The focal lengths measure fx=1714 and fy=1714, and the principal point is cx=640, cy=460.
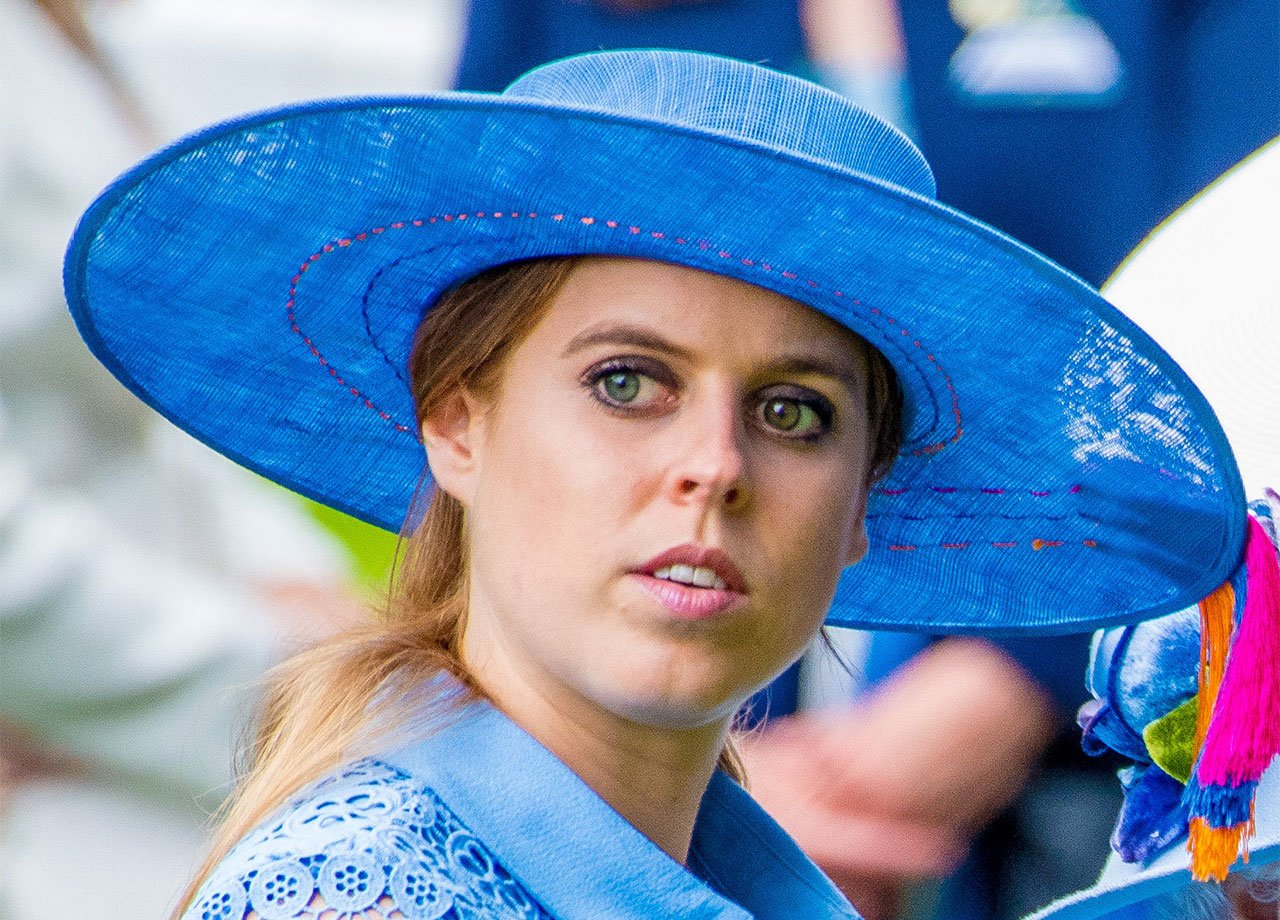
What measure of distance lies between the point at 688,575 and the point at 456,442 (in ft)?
0.99

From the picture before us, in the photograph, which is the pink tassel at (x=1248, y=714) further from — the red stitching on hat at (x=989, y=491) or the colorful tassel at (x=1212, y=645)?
the red stitching on hat at (x=989, y=491)

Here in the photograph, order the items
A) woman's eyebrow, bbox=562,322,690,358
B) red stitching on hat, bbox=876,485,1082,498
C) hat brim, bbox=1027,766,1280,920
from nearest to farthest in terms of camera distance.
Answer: woman's eyebrow, bbox=562,322,690,358 → hat brim, bbox=1027,766,1280,920 → red stitching on hat, bbox=876,485,1082,498

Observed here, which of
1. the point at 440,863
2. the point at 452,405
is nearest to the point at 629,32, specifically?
the point at 452,405

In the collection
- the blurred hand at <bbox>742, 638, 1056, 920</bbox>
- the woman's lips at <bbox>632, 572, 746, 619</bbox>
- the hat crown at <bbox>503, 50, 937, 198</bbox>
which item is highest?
the hat crown at <bbox>503, 50, 937, 198</bbox>

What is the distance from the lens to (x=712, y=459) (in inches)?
48.5

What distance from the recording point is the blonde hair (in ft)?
4.21

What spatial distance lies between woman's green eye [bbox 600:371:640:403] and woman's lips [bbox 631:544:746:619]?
0.42 feet

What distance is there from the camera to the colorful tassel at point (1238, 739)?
4.30ft

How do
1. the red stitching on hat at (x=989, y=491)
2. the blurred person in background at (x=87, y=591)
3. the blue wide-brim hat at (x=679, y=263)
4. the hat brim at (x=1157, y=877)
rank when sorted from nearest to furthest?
the blue wide-brim hat at (x=679, y=263) → the hat brim at (x=1157, y=877) → the red stitching on hat at (x=989, y=491) → the blurred person in background at (x=87, y=591)

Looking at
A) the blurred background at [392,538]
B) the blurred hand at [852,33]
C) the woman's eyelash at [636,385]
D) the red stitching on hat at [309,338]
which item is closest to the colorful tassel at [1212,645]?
the woman's eyelash at [636,385]

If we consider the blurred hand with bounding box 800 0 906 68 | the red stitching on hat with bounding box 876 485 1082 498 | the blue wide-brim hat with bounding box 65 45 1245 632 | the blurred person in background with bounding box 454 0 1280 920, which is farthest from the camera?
the blurred hand with bounding box 800 0 906 68

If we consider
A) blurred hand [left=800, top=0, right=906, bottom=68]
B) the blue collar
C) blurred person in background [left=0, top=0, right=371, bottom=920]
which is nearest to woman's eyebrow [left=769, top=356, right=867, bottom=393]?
the blue collar

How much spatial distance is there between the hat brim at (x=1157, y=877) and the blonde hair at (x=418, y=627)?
0.41m

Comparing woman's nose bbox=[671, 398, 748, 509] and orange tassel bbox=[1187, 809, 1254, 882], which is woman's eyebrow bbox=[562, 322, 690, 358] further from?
orange tassel bbox=[1187, 809, 1254, 882]
